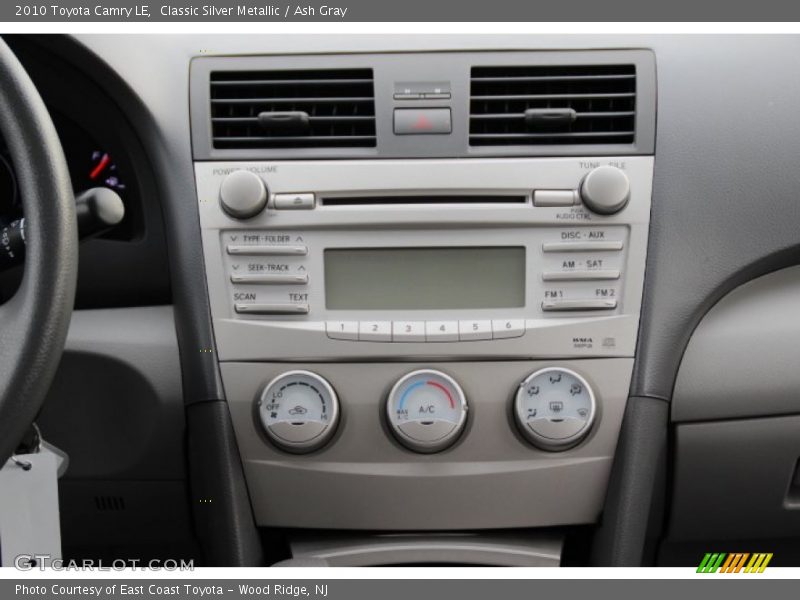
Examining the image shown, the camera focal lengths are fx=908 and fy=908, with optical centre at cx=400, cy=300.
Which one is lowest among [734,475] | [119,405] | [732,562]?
[732,562]

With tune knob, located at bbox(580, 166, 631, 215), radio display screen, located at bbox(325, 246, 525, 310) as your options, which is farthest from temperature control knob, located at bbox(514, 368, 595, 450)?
tune knob, located at bbox(580, 166, 631, 215)

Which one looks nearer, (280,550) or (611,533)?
(611,533)

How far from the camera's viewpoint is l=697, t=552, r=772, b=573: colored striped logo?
5.19 ft

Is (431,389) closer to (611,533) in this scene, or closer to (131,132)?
(611,533)

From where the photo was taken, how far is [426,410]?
142cm

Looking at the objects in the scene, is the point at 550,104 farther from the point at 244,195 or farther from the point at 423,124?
the point at 244,195

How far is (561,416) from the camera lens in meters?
1.41

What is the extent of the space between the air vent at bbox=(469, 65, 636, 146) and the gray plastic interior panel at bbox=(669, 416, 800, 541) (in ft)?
1.65

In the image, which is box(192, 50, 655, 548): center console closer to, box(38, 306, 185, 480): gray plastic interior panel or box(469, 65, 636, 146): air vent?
box(469, 65, 636, 146): air vent

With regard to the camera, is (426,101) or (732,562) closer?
(426,101)

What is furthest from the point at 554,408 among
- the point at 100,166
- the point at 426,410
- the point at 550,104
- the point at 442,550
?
the point at 100,166

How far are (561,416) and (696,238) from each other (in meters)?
0.36

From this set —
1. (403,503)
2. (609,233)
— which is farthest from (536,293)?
(403,503)

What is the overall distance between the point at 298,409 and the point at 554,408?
15.8 inches
